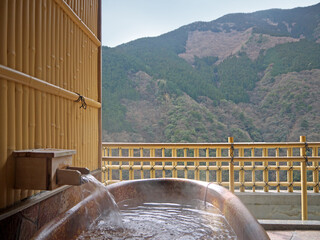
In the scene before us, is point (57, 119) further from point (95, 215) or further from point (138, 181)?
point (138, 181)

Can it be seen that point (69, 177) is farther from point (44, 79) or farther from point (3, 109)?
point (44, 79)

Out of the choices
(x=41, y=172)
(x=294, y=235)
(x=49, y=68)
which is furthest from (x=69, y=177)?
(x=294, y=235)

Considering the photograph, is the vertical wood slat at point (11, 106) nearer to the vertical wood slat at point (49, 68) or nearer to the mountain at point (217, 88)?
the vertical wood slat at point (49, 68)

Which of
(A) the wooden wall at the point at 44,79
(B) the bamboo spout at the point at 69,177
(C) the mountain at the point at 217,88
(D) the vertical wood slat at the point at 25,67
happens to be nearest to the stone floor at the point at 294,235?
(B) the bamboo spout at the point at 69,177

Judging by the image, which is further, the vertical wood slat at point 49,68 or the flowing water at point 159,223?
the vertical wood slat at point 49,68

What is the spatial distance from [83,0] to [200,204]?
93.1 inches

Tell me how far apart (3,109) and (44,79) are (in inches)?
20.5

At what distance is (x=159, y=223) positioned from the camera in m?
2.00

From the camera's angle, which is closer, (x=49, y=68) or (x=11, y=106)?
(x=11, y=106)

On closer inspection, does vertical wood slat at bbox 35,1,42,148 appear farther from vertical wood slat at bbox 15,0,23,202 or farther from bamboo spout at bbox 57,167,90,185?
bamboo spout at bbox 57,167,90,185

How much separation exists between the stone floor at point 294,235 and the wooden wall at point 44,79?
1947 mm

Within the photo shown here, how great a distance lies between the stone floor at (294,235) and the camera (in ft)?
7.38

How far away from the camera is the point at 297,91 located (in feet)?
60.1

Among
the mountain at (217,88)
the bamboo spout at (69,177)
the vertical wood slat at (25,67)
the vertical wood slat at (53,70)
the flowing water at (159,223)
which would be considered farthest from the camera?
the mountain at (217,88)
